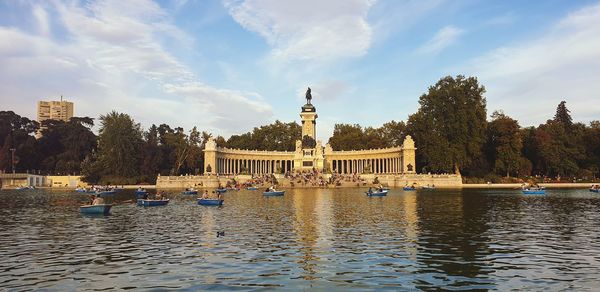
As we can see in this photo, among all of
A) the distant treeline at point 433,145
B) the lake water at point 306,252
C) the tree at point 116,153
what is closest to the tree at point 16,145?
the distant treeline at point 433,145

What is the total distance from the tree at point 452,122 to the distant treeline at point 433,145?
174 millimetres

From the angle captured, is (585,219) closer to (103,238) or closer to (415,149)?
(103,238)

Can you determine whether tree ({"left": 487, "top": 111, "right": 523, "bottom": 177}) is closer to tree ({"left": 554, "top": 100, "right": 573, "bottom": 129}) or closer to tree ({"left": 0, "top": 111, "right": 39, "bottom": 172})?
tree ({"left": 554, "top": 100, "right": 573, "bottom": 129})

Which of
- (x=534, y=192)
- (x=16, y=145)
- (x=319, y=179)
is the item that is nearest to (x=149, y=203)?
(x=534, y=192)

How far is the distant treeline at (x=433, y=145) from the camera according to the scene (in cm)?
8806

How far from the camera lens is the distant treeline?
8806 centimetres

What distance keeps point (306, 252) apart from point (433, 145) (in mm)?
73996

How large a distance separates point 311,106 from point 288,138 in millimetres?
18603

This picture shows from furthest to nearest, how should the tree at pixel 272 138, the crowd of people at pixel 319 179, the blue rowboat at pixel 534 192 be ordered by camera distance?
the tree at pixel 272 138
the crowd of people at pixel 319 179
the blue rowboat at pixel 534 192

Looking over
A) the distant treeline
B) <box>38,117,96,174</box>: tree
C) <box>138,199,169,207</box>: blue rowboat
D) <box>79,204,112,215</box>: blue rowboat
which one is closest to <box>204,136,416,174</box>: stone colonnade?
the distant treeline

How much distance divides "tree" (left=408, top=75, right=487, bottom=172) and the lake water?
54536 mm

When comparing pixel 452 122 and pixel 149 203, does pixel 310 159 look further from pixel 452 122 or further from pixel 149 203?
pixel 149 203

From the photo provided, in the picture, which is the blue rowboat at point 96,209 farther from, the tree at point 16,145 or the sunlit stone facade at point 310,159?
the tree at point 16,145

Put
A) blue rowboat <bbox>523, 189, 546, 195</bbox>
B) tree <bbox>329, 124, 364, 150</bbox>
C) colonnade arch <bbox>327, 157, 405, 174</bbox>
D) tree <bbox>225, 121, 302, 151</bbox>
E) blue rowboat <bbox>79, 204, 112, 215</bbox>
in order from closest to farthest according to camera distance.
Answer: blue rowboat <bbox>79, 204, 112, 215</bbox>
blue rowboat <bbox>523, 189, 546, 195</bbox>
colonnade arch <bbox>327, 157, 405, 174</bbox>
tree <bbox>329, 124, 364, 150</bbox>
tree <bbox>225, 121, 302, 151</bbox>
